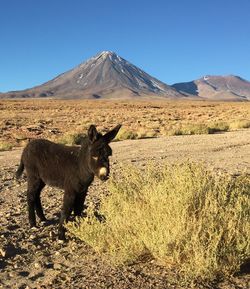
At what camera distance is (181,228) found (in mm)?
4840

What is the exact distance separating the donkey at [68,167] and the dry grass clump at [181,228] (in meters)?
0.52

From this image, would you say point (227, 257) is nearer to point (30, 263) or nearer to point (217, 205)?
point (217, 205)

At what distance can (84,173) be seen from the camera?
5930mm

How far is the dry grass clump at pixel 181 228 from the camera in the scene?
473cm

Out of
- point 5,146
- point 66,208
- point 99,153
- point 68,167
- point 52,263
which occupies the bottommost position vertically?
point 52,263

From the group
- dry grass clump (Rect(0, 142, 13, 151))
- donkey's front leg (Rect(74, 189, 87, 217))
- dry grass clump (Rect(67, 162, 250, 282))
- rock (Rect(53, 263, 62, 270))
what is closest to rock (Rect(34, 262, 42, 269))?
rock (Rect(53, 263, 62, 270))

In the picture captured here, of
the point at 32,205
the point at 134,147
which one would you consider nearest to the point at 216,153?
the point at 134,147

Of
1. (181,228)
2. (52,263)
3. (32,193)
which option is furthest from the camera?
(32,193)

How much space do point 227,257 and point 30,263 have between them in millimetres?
2186

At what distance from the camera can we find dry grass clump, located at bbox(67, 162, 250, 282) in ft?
15.5

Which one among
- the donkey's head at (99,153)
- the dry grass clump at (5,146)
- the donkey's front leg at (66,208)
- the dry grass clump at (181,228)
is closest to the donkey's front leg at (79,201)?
the donkey's front leg at (66,208)

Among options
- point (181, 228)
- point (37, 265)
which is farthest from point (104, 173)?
point (37, 265)

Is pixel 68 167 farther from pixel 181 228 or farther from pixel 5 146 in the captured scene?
pixel 5 146

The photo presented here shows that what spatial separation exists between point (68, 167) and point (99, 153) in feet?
2.80
